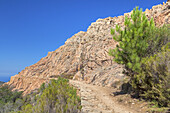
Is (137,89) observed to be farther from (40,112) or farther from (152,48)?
(40,112)

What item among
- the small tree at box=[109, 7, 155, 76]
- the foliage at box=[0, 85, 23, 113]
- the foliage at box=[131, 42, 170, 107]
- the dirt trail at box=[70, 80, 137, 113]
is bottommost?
the foliage at box=[0, 85, 23, 113]

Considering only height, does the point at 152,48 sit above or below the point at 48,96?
above

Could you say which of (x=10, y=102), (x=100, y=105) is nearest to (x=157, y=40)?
(x=100, y=105)

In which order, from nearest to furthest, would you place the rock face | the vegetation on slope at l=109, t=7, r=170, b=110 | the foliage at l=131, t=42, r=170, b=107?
the foliage at l=131, t=42, r=170, b=107 < the vegetation on slope at l=109, t=7, r=170, b=110 < the rock face

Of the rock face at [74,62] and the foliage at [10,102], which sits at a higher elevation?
the rock face at [74,62]

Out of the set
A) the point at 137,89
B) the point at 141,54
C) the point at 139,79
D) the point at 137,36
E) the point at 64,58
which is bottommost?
the point at 137,89

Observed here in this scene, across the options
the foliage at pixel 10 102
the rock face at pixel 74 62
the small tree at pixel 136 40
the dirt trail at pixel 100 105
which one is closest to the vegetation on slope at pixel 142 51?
the small tree at pixel 136 40

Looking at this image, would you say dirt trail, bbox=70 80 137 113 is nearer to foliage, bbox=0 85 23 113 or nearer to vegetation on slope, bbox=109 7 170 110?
vegetation on slope, bbox=109 7 170 110

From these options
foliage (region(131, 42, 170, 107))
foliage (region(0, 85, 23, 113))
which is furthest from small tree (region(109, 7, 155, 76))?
foliage (region(0, 85, 23, 113))

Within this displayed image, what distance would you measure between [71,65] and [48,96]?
25.8 m

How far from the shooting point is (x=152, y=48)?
838 cm

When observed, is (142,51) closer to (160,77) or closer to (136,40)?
(136,40)

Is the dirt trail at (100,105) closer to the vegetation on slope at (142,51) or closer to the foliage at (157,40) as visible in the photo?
the vegetation on slope at (142,51)

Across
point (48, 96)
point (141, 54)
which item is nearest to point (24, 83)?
point (48, 96)
